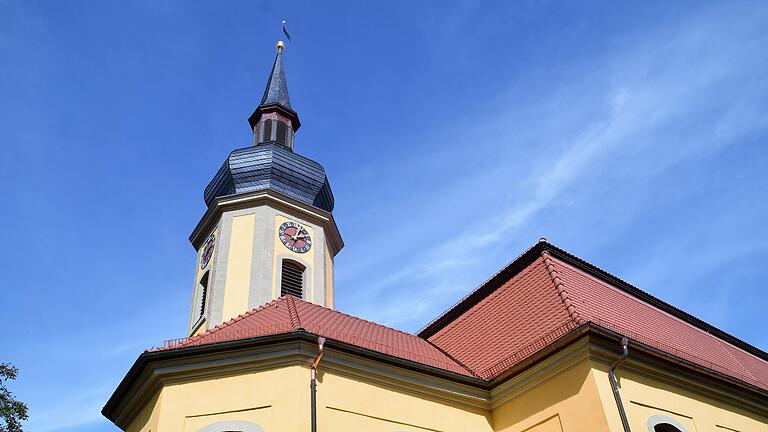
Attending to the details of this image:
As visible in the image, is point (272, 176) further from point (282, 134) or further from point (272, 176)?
point (282, 134)

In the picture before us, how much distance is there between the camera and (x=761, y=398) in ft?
48.2

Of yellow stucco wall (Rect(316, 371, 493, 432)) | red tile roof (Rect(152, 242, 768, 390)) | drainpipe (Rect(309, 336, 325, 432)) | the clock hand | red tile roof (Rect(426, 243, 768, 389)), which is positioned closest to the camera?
drainpipe (Rect(309, 336, 325, 432))

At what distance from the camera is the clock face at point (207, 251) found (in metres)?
19.9

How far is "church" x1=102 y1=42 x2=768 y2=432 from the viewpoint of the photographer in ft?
A: 37.5

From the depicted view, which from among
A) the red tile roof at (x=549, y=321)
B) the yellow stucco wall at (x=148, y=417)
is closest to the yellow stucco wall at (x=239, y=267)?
the red tile roof at (x=549, y=321)

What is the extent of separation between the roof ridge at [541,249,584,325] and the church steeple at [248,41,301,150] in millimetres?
13486

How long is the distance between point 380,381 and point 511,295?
4516 millimetres

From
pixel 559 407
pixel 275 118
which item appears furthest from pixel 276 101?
pixel 559 407

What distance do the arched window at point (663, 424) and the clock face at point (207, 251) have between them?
1257cm

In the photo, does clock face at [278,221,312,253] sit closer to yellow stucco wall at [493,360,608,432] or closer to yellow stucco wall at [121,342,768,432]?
yellow stucco wall at [121,342,768,432]

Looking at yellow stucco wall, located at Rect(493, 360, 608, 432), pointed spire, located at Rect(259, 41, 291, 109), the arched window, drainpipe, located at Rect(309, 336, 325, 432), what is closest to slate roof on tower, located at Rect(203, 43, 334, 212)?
pointed spire, located at Rect(259, 41, 291, 109)

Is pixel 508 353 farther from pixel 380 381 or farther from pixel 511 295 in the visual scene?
→ pixel 380 381

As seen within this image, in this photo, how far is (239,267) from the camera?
1861cm

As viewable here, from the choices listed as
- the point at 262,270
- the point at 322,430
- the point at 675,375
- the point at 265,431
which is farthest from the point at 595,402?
the point at 262,270
